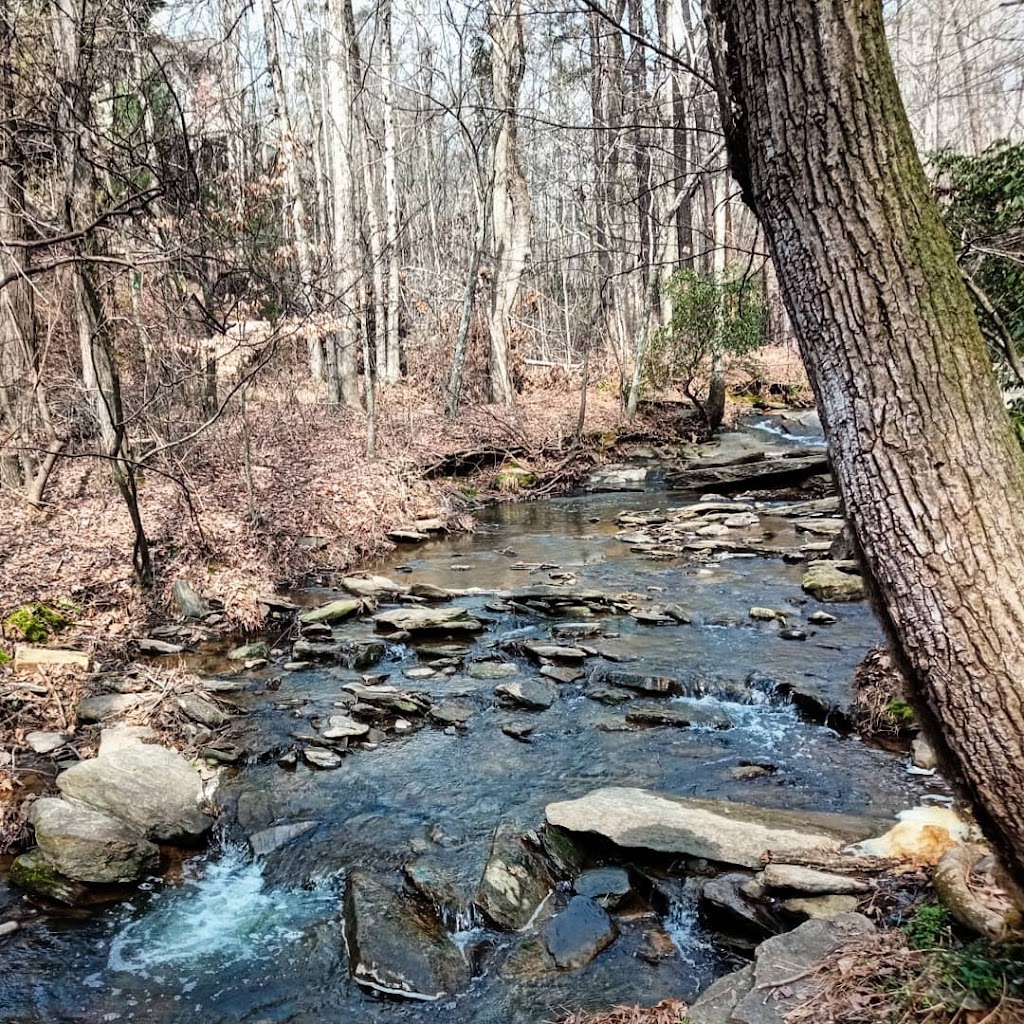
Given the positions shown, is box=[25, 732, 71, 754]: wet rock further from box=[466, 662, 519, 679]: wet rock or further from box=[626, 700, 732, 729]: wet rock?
box=[626, 700, 732, 729]: wet rock

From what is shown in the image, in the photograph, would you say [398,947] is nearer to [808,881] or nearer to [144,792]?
[808,881]

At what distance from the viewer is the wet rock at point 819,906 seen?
3232mm

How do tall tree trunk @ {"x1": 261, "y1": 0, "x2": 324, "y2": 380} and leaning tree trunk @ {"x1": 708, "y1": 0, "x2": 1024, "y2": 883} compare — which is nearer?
leaning tree trunk @ {"x1": 708, "y1": 0, "x2": 1024, "y2": 883}

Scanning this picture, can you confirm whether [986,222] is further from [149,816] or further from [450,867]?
[149,816]

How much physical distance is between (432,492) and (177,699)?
7.62 m

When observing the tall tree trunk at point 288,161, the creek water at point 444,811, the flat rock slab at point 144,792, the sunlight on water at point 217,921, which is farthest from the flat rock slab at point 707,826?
the tall tree trunk at point 288,161

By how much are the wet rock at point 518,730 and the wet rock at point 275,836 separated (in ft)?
5.39

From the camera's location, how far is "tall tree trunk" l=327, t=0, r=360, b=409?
1427 centimetres

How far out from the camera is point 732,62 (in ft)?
7.36

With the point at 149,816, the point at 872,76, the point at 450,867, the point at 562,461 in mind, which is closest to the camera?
the point at 872,76

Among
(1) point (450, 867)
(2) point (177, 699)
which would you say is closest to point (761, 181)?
(1) point (450, 867)

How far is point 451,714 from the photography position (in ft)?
20.4

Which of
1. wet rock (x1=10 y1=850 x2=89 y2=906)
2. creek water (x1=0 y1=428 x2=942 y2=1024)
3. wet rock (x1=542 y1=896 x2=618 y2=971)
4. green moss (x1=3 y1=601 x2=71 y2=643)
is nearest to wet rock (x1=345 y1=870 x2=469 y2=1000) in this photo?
creek water (x1=0 y1=428 x2=942 y2=1024)

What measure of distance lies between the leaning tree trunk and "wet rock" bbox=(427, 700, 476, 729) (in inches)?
173
